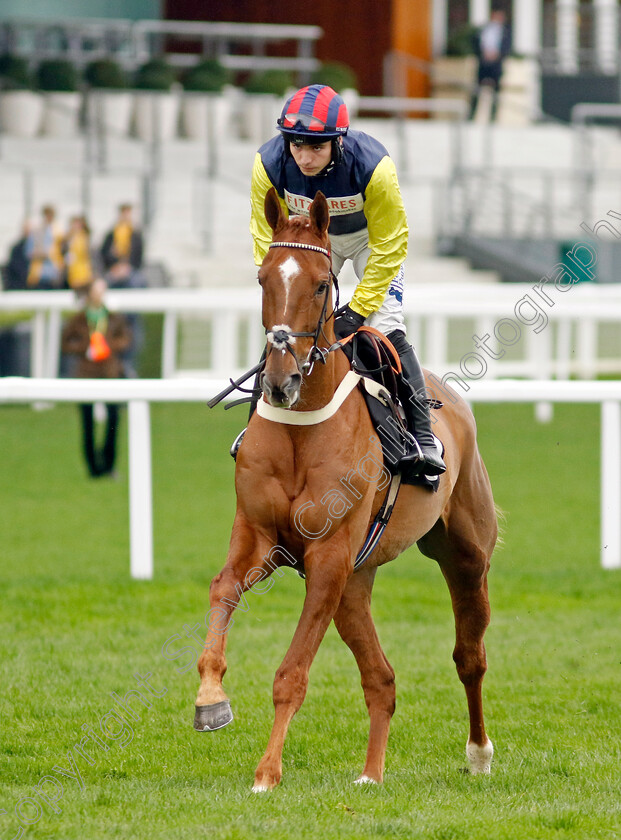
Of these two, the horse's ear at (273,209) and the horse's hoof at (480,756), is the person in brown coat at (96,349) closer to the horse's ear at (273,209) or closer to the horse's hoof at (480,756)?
the horse's hoof at (480,756)

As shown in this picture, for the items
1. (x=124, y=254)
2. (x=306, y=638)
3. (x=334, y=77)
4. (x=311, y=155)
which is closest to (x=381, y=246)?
(x=311, y=155)

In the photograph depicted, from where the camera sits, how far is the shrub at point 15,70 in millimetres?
20422

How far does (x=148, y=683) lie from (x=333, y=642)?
1424mm

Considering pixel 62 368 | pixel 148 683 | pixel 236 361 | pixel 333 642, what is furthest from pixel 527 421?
pixel 148 683

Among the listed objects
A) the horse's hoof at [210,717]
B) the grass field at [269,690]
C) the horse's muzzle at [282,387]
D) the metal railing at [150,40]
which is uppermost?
the metal railing at [150,40]

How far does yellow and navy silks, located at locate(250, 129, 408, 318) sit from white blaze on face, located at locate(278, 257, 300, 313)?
1.50 feet

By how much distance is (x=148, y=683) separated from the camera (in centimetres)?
605

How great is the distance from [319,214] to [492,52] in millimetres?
19842

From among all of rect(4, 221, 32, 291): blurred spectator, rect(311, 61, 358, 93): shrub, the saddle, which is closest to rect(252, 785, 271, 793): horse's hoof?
the saddle

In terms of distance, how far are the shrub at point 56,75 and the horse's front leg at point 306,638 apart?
1739 cm

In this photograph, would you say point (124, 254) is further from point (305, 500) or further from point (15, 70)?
point (305, 500)

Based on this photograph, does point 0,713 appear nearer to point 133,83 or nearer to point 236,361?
point 236,361

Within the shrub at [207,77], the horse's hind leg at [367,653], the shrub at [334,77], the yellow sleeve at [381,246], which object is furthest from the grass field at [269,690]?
the shrub at [334,77]

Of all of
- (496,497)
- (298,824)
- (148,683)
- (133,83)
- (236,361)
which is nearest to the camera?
(298,824)
